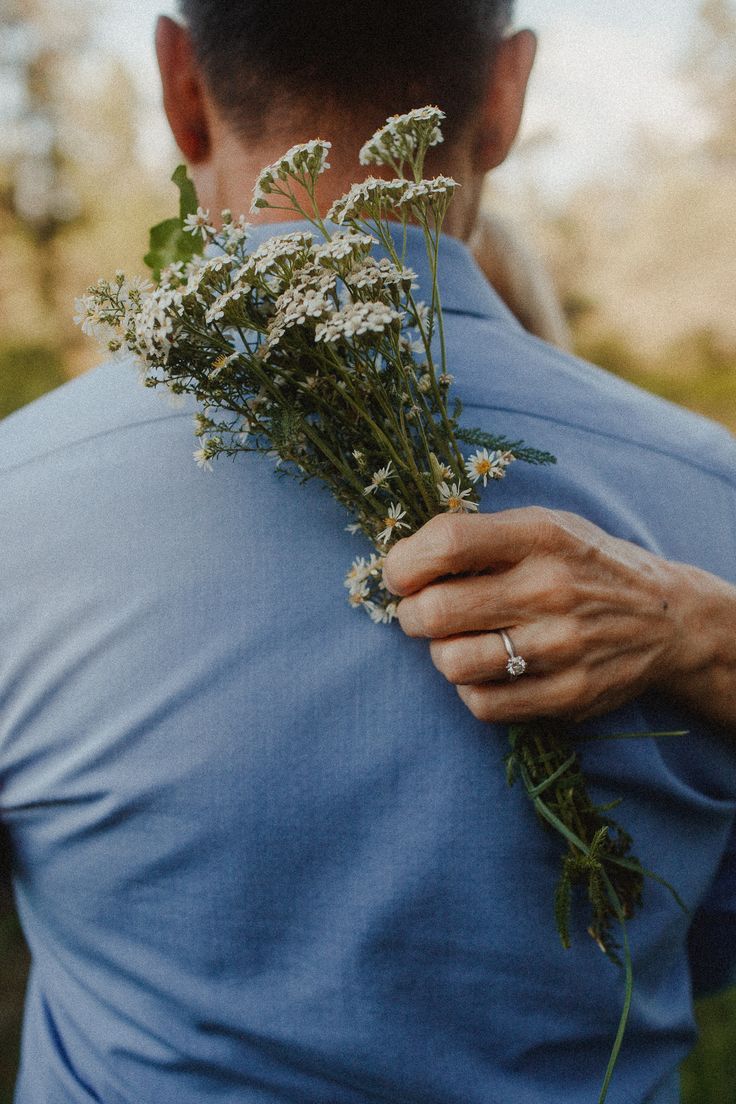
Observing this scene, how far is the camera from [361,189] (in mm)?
1037

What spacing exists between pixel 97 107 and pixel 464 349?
13.6 meters

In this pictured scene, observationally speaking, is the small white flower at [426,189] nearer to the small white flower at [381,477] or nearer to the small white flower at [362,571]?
the small white flower at [381,477]

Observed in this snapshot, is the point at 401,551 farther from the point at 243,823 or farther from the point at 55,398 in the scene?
the point at 55,398

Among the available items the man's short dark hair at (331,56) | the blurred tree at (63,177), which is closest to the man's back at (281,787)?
the man's short dark hair at (331,56)

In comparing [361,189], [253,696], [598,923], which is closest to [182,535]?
[253,696]

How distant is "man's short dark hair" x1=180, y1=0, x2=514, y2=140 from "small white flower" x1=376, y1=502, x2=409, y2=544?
2.06 ft

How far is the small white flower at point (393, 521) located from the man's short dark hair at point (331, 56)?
2.06 feet

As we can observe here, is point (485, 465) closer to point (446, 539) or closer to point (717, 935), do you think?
point (446, 539)

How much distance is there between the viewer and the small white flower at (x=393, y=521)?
1117mm

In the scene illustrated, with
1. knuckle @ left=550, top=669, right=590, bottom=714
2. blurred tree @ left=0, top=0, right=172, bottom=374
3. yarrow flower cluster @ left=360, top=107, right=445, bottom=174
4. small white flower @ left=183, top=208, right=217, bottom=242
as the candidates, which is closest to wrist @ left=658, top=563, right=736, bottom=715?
knuckle @ left=550, top=669, right=590, bottom=714

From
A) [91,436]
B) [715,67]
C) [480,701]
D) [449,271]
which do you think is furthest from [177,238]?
[715,67]

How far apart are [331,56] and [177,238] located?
13.8 inches

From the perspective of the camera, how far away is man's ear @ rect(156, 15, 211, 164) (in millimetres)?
1448

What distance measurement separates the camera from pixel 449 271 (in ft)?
4.86
